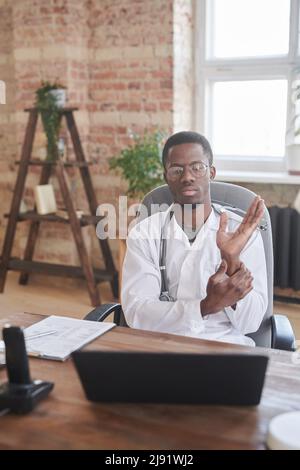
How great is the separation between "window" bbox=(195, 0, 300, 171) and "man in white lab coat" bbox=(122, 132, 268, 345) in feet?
7.45

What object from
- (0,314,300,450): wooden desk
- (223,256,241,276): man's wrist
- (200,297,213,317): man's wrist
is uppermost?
(223,256,241,276): man's wrist

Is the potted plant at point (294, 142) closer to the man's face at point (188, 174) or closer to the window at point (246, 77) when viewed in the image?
the window at point (246, 77)

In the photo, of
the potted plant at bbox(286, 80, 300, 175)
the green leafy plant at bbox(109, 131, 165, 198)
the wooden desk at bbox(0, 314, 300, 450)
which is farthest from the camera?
the potted plant at bbox(286, 80, 300, 175)

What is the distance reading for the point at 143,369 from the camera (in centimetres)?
118

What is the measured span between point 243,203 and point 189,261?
1.13 feet

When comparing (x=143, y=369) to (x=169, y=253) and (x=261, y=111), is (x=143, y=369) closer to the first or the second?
(x=169, y=253)

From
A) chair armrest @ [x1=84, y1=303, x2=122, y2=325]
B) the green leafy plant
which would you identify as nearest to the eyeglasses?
chair armrest @ [x1=84, y1=303, x2=122, y2=325]

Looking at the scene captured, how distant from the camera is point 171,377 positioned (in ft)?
3.93

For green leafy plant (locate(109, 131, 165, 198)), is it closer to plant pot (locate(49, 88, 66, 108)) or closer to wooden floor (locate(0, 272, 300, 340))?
plant pot (locate(49, 88, 66, 108))

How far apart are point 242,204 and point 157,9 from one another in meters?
2.53

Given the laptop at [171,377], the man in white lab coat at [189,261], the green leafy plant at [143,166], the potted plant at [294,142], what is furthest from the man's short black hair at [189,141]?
the potted plant at [294,142]

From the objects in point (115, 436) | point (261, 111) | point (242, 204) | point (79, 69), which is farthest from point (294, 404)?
point (79, 69)

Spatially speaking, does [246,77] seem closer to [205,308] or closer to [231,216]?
[231,216]

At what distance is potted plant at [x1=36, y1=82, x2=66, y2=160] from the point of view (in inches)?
168
